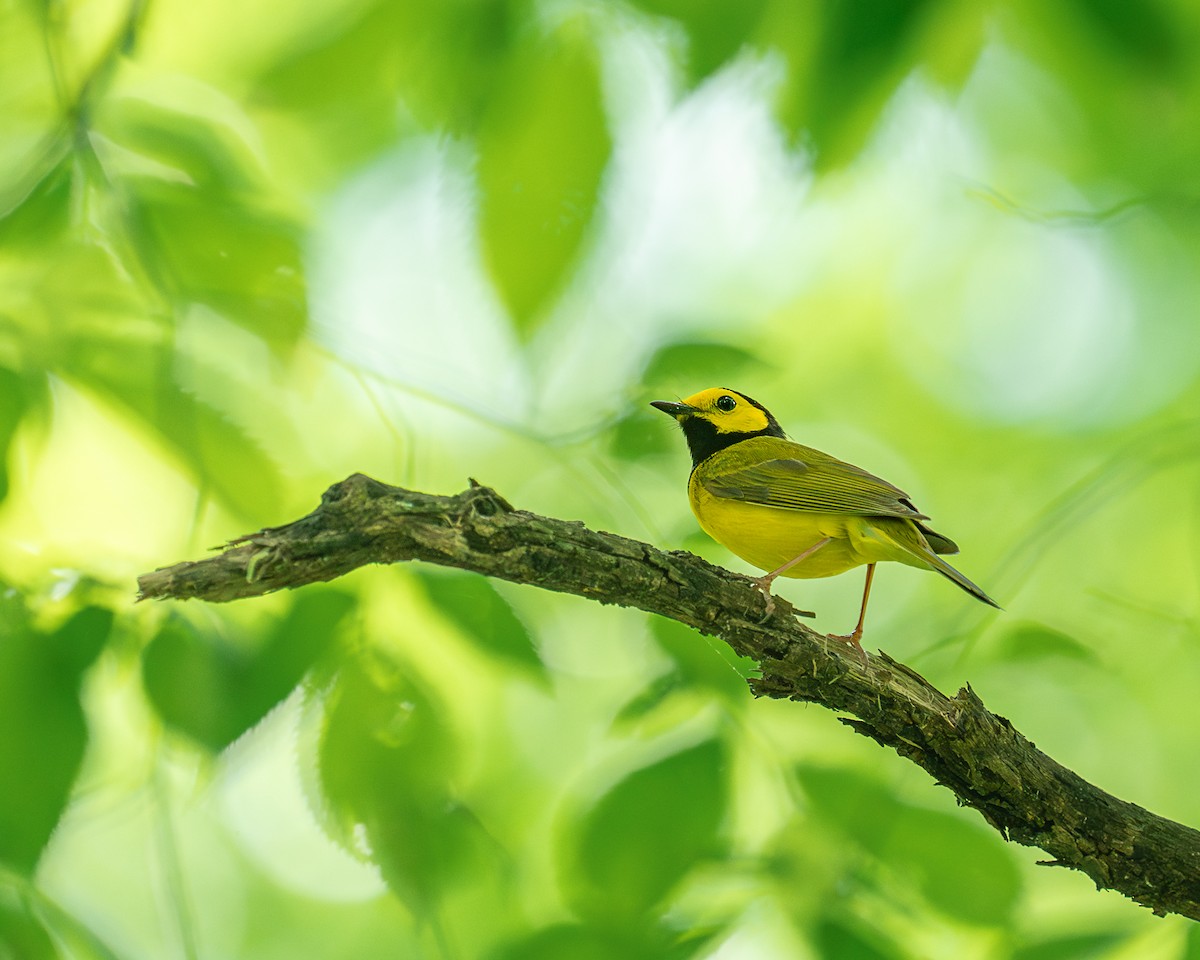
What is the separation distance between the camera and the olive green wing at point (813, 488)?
2.03m

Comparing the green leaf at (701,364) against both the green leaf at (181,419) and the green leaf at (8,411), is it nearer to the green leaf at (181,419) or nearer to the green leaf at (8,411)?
the green leaf at (181,419)

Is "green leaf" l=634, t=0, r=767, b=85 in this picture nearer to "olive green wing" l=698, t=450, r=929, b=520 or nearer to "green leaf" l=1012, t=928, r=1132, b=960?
"olive green wing" l=698, t=450, r=929, b=520

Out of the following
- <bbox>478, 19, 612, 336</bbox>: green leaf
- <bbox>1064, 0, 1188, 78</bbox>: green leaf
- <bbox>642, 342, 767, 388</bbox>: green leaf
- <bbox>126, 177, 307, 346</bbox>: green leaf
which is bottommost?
<bbox>126, 177, 307, 346</bbox>: green leaf

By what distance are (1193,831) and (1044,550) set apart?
64 cm

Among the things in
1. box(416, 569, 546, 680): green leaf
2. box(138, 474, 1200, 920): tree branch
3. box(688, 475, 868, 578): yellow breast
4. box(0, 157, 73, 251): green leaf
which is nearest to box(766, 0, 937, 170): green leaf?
box(138, 474, 1200, 920): tree branch

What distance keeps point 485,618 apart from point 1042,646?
2.72 ft

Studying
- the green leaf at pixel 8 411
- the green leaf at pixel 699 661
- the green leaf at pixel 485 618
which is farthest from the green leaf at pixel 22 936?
the green leaf at pixel 699 661

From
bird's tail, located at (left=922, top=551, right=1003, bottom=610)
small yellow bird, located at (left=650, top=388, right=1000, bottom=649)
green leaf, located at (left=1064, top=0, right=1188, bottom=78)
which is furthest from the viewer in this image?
small yellow bird, located at (left=650, top=388, right=1000, bottom=649)

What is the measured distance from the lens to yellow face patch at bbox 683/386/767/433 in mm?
2723

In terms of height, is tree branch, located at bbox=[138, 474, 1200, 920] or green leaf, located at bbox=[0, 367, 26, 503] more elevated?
green leaf, located at bbox=[0, 367, 26, 503]

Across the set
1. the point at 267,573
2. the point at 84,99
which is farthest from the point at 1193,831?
the point at 84,99

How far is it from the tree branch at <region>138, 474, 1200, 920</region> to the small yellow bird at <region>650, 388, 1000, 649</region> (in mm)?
316

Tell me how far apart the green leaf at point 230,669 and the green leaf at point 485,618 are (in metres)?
0.14

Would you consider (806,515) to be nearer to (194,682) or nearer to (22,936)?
(194,682)
